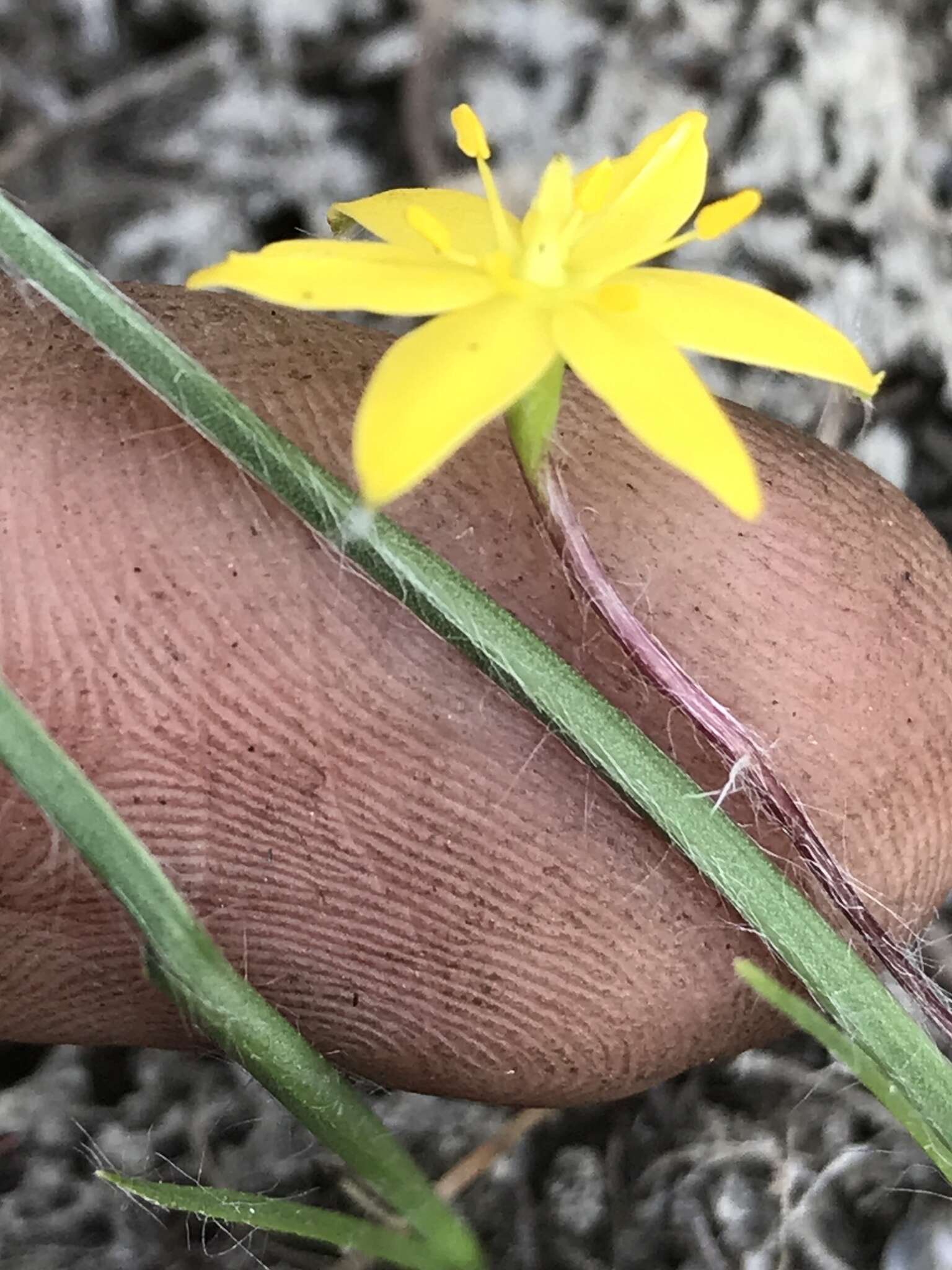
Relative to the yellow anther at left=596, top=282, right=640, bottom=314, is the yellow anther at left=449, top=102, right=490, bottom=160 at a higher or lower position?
higher

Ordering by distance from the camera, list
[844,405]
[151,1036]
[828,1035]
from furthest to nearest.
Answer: [844,405] → [151,1036] → [828,1035]

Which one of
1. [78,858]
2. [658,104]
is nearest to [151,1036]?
[78,858]

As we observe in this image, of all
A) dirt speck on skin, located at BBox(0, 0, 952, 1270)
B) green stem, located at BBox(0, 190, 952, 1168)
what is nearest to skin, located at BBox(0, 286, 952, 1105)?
green stem, located at BBox(0, 190, 952, 1168)

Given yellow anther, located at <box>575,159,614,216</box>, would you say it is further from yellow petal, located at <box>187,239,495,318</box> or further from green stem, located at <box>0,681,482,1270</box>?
green stem, located at <box>0,681,482,1270</box>

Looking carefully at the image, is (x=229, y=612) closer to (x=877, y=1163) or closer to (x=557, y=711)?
(x=557, y=711)

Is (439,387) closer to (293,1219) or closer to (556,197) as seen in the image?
(556,197)

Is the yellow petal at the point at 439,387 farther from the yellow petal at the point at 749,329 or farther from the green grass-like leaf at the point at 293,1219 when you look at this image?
the green grass-like leaf at the point at 293,1219
